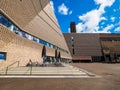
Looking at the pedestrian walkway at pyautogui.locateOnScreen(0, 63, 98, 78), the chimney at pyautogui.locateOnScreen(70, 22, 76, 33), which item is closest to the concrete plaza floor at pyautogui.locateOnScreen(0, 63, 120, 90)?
the pedestrian walkway at pyautogui.locateOnScreen(0, 63, 98, 78)

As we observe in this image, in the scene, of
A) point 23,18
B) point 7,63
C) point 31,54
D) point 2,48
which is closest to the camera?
point 2,48

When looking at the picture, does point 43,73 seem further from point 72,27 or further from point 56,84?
point 72,27

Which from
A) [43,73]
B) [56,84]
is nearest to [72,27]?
[43,73]

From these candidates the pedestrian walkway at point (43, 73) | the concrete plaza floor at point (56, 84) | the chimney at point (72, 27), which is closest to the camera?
the concrete plaza floor at point (56, 84)

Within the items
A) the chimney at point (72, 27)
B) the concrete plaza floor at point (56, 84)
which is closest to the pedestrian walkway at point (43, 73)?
the concrete plaza floor at point (56, 84)

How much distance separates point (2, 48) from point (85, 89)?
9.20 metres

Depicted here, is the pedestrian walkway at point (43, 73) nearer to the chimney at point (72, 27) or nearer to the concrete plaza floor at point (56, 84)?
the concrete plaza floor at point (56, 84)

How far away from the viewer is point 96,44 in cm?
6844

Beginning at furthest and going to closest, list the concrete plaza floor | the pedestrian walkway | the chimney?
the chimney
the pedestrian walkway
the concrete plaza floor

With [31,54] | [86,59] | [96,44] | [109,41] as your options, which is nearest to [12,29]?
[31,54]

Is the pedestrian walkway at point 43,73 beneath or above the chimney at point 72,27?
beneath

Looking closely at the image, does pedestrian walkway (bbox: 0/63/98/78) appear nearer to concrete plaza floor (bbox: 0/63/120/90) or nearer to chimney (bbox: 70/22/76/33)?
concrete plaza floor (bbox: 0/63/120/90)

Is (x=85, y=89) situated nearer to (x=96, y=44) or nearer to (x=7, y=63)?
(x=7, y=63)

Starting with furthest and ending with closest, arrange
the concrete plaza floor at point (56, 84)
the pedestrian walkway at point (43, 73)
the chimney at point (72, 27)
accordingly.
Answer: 1. the chimney at point (72, 27)
2. the pedestrian walkway at point (43, 73)
3. the concrete plaza floor at point (56, 84)
